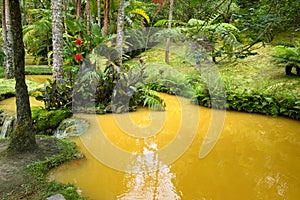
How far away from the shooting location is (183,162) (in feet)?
13.4

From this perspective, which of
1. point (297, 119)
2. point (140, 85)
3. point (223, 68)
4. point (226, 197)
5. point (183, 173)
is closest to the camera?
point (226, 197)

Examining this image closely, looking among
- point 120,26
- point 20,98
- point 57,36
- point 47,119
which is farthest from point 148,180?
point 120,26

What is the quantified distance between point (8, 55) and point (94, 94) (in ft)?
14.4

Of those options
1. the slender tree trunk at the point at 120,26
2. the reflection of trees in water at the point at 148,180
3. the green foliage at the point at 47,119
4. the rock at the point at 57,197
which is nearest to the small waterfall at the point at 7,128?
the green foliage at the point at 47,119

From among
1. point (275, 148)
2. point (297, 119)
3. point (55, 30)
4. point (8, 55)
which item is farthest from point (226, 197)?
point (8, 55)

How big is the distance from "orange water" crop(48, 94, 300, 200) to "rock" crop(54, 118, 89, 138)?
0.51 feet

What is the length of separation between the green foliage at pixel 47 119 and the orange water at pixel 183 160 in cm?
56

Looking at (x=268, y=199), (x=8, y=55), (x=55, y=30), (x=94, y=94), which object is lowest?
(x=268, y=199)

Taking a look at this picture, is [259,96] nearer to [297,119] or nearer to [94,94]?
[297,119]

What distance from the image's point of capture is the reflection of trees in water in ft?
10.5

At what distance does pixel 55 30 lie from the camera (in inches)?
266

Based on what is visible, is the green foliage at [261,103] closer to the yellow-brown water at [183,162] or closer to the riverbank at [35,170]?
the yellow-brown water at [183,162]

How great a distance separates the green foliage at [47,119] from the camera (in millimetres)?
5391

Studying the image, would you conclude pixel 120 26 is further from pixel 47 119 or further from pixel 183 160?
pixel 183 160
